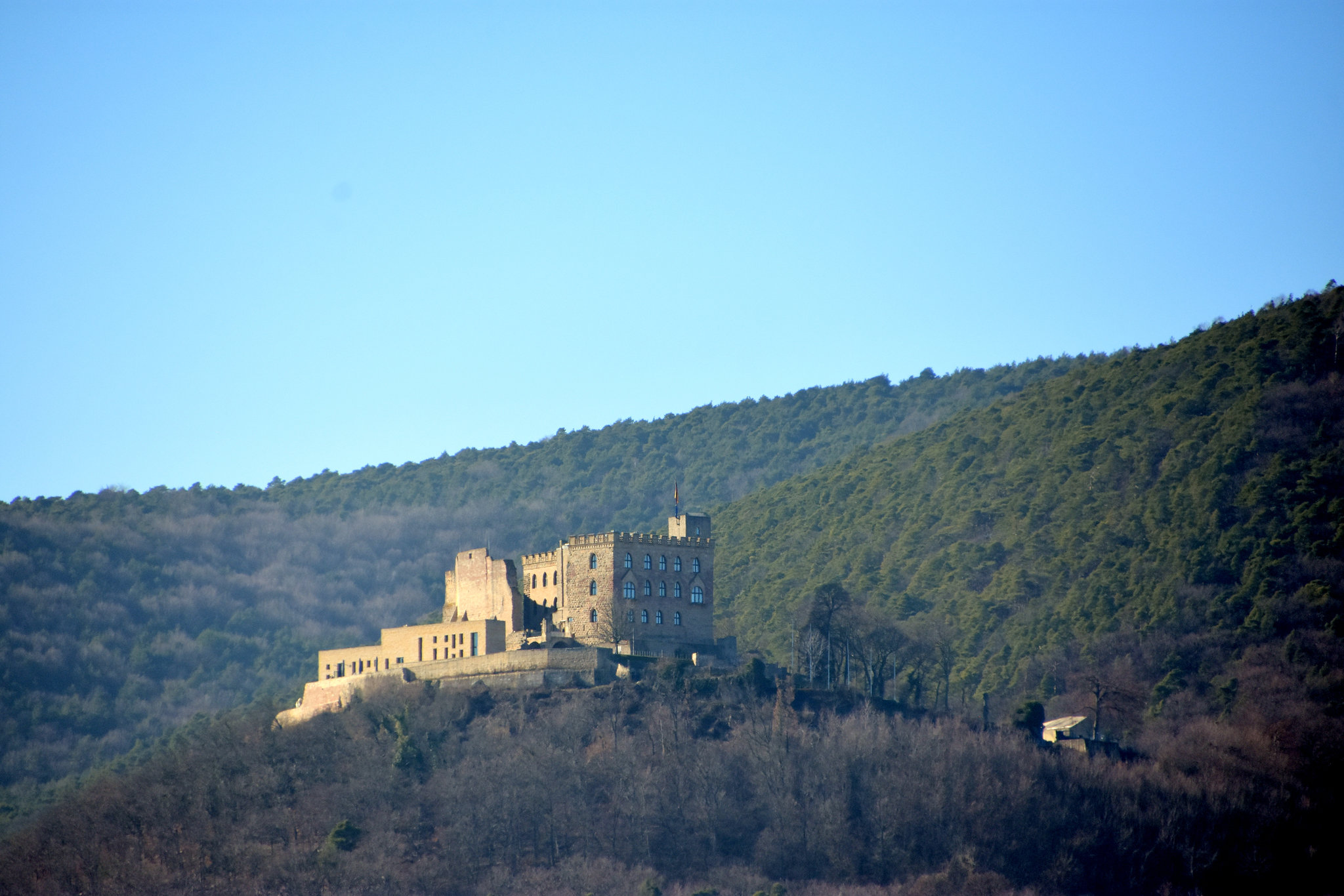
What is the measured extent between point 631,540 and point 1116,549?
1232 inches

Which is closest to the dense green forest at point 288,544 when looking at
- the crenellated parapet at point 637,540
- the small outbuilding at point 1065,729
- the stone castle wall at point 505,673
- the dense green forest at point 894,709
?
the dense green forest at point 894,709

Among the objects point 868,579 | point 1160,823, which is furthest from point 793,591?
point 1160,823

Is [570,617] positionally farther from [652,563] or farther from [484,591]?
[484,591]

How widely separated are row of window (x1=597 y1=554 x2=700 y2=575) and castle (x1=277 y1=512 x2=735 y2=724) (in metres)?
0.04

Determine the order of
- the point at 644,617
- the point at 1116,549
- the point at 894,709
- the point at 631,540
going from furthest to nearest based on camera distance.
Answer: the point at 1116,549
the point at 631,540
the point at 644,617
the point at 894,709

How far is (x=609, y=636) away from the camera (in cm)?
6869

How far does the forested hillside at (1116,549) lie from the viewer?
77.0 metres

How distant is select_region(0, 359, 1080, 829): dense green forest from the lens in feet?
364

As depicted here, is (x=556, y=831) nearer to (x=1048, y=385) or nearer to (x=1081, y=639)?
(x=1081, y=639)

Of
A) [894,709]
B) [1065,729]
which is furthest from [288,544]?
[1065,729]

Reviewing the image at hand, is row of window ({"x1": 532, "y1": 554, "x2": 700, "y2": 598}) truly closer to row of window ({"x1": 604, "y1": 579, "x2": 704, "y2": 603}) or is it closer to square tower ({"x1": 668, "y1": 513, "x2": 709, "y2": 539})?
row of window ({"x1": 604, "y1": 579, "x2": 704, "y2": 603})

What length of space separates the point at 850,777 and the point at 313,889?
21.2 m

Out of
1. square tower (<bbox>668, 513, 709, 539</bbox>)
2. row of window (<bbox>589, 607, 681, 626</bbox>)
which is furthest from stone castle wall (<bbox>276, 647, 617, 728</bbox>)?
square tower (<bbox>668, 513, 709, 539</bbox>)

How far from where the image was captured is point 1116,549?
289 ft
